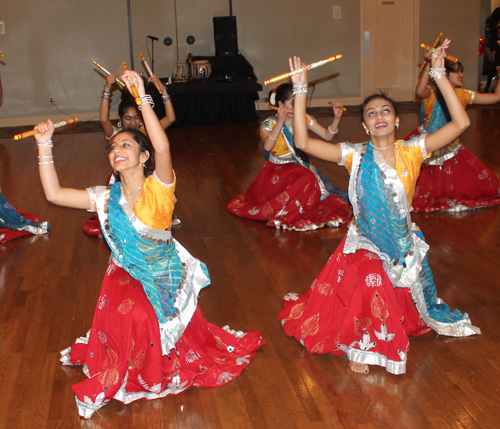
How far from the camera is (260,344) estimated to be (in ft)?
9.11

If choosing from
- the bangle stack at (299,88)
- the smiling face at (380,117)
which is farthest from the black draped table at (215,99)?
the bangle stack at (299,88)

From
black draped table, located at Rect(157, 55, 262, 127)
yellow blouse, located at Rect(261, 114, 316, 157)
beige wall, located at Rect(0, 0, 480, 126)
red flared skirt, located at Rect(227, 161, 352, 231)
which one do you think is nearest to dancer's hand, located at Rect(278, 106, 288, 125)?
yellow blouse, located at Rect(261, 114, 316, 157)

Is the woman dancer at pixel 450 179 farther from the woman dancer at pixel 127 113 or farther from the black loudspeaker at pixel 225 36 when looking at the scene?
the black loudspeaker at pixel 225 36

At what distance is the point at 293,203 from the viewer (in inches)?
177

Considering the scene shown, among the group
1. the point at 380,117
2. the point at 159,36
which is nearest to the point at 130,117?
the point at 380,117

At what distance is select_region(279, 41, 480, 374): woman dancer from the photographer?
8.30 feet

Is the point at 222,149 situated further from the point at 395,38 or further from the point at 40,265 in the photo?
the point at 395,38

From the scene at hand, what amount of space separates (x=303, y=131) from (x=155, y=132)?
64cm

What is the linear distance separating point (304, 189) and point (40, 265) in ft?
6.50

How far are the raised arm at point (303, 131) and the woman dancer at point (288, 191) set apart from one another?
66.0 inches

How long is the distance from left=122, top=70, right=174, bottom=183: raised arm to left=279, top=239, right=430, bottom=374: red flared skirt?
950 millimetres

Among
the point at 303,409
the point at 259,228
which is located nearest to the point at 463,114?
the point at 303,409

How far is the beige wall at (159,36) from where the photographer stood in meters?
9.60

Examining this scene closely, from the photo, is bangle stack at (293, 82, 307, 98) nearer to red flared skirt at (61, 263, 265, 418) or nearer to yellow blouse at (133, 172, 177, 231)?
yellow blouse at (133, 172, 177, 231)
